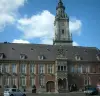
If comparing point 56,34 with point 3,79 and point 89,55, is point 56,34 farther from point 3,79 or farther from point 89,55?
point 3,79

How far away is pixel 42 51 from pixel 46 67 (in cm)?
504

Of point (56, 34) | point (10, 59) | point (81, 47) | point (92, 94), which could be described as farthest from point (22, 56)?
point (56, 34)

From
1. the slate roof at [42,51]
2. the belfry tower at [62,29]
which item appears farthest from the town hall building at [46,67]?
the belfry tower at [62,29]

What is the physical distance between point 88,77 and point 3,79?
21730mm

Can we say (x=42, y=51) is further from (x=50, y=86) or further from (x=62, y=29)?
(x=62, y=29)

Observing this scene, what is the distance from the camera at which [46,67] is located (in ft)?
243

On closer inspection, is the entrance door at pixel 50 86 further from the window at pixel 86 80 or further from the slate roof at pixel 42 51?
the window at pixel 86 80

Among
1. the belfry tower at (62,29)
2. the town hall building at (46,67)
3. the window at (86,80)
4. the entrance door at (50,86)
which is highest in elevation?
the belfry tower at (62,29)

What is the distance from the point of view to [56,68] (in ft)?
240

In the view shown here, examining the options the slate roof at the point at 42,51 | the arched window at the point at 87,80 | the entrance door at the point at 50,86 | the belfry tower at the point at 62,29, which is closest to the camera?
the entrance door at the point at 50,86

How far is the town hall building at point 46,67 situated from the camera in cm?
7200

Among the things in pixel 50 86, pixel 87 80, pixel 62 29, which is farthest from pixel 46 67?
pixel 62 29

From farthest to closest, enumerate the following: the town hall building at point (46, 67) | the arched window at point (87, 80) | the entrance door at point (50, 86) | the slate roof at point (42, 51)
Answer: the arched window at point (87, 80) → the slate roof at point (42, 51) → the entrance door at point (50, 86) → the town hall building at point (46, 67)

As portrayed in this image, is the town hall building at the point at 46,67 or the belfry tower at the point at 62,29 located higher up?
the belfry tower at the point at 62,29
